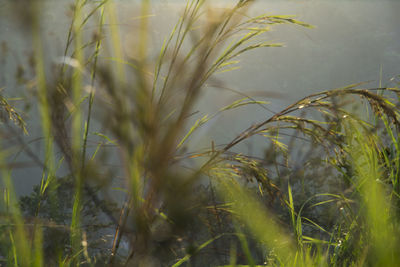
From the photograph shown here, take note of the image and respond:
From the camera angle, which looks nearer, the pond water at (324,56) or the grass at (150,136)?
the grass at (150,136)

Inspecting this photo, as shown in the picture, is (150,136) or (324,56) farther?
(324,56)

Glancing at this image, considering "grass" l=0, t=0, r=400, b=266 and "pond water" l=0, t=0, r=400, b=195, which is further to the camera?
"pond water" l=0, t=0, r=400, b=195

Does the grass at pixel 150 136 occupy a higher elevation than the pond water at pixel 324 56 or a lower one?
lower

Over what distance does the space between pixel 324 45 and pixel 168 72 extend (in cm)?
2696

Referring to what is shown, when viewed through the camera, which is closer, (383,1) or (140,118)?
(140,118)

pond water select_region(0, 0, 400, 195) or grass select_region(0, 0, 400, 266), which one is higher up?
pond water select_region(0, 0, 400, 195)

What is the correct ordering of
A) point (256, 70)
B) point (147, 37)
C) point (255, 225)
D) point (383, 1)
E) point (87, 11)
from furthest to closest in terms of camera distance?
point (383, 1) → point (256, 70) → point (255, 225) → point (87, 11) → point (147, 37)

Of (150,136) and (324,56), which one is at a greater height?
(324,56)

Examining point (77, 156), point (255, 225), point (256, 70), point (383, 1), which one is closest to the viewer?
point (77, 156)

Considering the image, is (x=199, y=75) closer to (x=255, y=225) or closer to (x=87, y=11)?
(x=87, y=11)

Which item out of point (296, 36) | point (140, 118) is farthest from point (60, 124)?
point (296, 36)

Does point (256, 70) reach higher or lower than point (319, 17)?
lower

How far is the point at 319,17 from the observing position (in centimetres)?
2452

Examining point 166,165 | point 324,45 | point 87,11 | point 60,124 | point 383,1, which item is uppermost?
point 383,1
